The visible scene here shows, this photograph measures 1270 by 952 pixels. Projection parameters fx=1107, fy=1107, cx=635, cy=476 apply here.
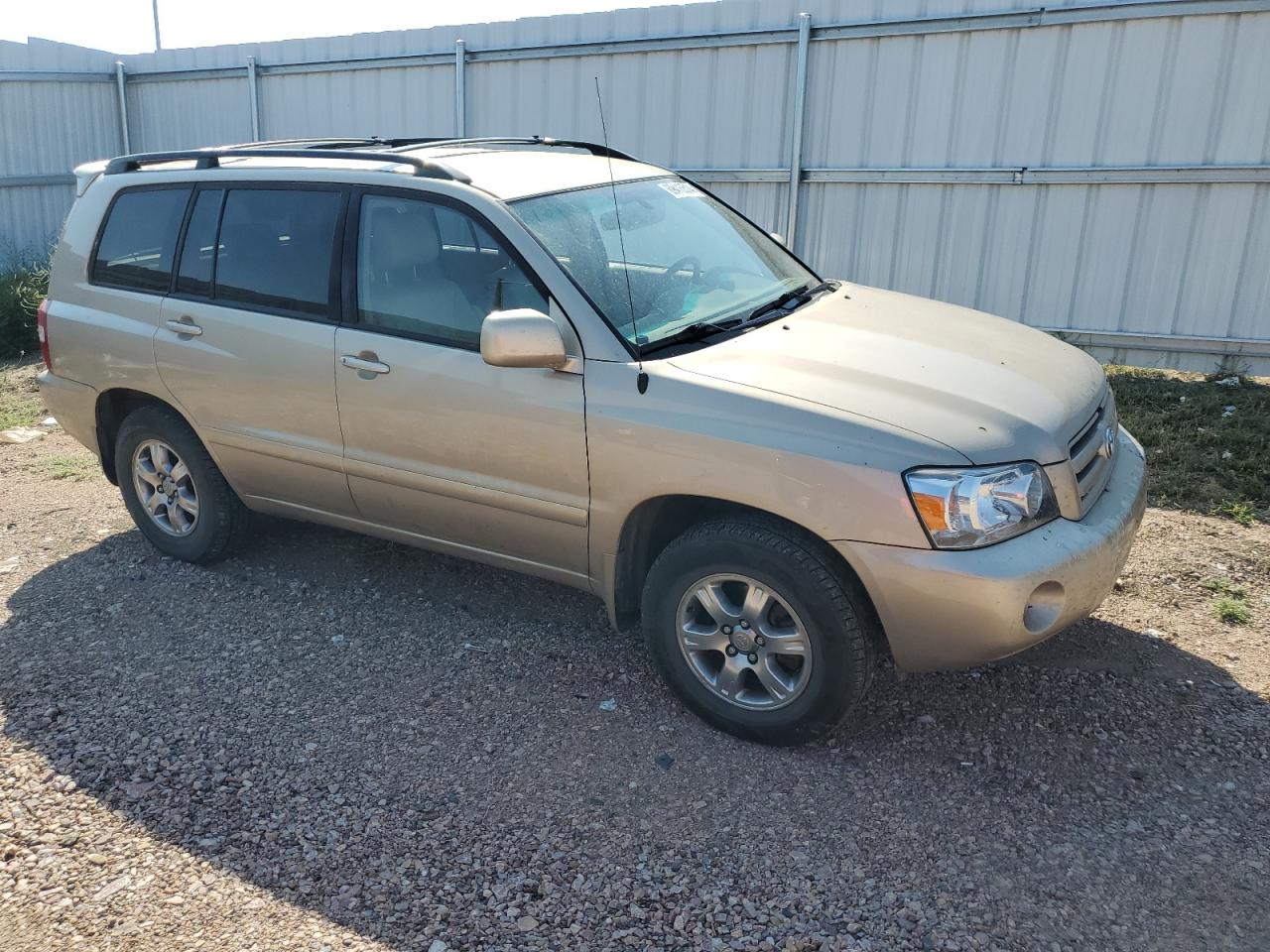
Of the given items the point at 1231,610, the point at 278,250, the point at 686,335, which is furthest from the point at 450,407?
the point at 1231,610

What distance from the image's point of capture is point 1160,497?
5.87m

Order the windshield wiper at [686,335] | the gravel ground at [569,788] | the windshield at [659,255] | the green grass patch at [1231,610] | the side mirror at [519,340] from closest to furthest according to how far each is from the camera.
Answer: the gravel ground at [569,788] → the side mirror at [519,340] → the windshield wiper at [686,335] → the windshield at [659,255] → the green grass patch at [1231,610]

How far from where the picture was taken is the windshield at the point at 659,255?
13.0ft

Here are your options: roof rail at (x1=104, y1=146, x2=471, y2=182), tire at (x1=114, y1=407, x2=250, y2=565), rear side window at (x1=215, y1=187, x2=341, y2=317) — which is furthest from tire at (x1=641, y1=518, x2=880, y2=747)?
tire at (x1=114, y1=407, x2=250, y2=565)

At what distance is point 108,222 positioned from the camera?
5129 millimetres

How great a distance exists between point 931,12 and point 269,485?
20.5ft

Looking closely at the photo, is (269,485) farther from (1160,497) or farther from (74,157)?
(74,157)

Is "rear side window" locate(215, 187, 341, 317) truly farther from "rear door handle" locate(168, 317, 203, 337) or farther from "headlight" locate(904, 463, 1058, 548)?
"headlight" locate(904, 463, 1058, 548)

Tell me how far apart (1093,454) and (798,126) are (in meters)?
5.89

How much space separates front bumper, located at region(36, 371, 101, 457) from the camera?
526 cm

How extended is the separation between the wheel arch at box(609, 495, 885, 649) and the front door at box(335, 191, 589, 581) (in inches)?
6.7

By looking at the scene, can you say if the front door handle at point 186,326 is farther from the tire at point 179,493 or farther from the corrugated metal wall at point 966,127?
the corrugated metal wall at point 966,127

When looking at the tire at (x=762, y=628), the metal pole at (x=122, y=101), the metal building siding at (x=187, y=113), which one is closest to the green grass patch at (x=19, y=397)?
the metal building siding at (x=187, y=113)

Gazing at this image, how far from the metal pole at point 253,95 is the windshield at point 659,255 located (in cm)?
854
